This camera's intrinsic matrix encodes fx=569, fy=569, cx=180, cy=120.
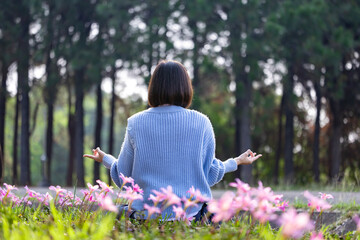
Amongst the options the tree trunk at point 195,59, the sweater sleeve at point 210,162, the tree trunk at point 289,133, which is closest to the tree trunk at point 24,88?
the tree trunk at point 195,59

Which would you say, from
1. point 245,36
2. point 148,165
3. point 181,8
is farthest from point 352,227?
point 181,8

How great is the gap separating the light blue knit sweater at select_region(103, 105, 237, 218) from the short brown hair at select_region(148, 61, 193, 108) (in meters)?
0.05

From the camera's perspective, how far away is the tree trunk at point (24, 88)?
54.8ft

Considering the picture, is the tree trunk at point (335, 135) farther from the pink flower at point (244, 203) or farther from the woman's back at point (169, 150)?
the pink flower at point (244, 203)

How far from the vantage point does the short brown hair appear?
3.29 meters

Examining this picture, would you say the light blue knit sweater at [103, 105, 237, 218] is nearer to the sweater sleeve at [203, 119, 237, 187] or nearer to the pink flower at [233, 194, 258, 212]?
the sweater sleeve at [203, 119, 237, 187]

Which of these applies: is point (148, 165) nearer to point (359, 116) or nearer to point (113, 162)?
point (113, 162)

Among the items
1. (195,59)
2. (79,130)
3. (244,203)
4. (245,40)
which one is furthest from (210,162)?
(79,130)

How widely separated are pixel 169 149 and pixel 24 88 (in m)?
14.1

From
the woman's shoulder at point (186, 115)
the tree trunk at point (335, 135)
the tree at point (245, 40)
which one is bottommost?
the tree trunk at point (335, 135)

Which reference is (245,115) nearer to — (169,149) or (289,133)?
(289,133)

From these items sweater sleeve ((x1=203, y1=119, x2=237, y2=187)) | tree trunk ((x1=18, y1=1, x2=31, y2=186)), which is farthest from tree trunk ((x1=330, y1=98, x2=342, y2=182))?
sweater sleeve ((x1=203, y1=119, x2=237, y2=187))

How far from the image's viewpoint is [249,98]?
1568 cm

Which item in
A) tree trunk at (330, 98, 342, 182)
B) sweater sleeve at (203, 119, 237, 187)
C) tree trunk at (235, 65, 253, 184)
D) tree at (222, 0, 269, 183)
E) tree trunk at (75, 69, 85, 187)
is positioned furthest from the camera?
tree trunk at (330, 98, 342, 182)
